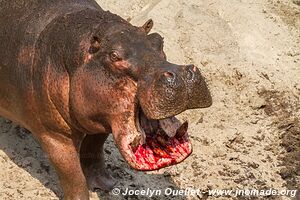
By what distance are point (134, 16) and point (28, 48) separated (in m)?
2.63

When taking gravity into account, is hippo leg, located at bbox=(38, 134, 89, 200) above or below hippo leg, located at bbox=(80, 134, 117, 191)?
above

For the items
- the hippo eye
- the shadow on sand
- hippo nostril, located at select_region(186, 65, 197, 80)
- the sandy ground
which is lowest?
the shadow on sand

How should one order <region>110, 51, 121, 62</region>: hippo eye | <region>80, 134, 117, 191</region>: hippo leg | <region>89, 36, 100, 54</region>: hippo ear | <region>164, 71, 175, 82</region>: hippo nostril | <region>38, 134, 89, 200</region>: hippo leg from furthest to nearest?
<region>80, 134, 117, 191</region>: hippo leg < <region>38, 134, 89, 200</region>: hippo leg < <region>89, 36, 100, 54</region>: hippo ear < <region>110, 51, 121, 62</region>: hippo eye < <region>164, 71, 175, 82</region>: hippo nostril

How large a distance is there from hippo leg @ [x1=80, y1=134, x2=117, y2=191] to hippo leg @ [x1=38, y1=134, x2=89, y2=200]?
0.43m

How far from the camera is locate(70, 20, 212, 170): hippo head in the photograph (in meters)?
2.89

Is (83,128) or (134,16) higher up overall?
(83,128)

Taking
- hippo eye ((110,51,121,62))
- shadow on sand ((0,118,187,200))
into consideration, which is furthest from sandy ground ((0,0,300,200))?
hippo eye ((110,51,121,62))

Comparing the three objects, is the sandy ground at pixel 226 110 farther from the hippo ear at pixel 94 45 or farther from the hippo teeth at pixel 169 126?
the hippo ear at pixel 94 45

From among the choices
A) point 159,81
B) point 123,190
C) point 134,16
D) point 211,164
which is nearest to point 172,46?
point 134,16

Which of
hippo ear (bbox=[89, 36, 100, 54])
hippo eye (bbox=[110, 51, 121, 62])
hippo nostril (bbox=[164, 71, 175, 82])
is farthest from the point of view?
hippo ear (bbox=[89, 36, 100, 54])

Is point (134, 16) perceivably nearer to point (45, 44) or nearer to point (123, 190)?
point (123, 190)

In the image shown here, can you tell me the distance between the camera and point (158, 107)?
2.87 m

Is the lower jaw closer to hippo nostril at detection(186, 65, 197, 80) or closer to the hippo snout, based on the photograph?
the hippo snout

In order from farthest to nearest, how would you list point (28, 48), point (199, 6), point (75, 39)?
point (199, 6) → point (28, 48) → point (75, 39)
